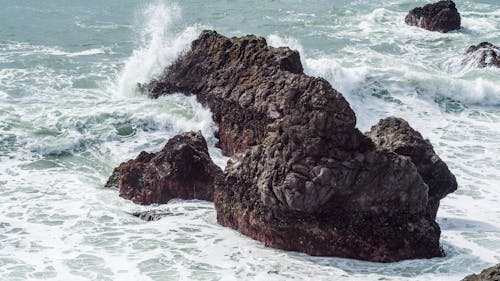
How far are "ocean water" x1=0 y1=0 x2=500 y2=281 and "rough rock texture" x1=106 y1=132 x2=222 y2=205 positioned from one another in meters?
0.25

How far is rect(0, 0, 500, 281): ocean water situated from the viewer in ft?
36.8

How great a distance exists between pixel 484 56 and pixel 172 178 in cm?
1503

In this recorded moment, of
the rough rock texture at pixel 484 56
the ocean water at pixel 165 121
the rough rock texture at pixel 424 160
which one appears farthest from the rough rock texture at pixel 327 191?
the rough rock texture at pixel 484 56

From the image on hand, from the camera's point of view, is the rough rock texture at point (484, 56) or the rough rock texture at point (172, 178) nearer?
the rough rock texture at point (172, 178)

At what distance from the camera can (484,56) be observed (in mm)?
24891

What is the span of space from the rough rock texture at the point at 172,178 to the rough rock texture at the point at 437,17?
20067 millimetres

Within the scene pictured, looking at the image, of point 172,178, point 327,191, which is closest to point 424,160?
point 327,191

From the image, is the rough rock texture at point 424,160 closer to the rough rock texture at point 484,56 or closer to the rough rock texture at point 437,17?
the rough rock texture at point 484,56

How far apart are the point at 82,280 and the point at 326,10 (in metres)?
28.1

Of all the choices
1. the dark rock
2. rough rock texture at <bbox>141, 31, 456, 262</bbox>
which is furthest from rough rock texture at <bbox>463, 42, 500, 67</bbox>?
the dark rock

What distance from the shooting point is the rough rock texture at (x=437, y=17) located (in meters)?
31.3

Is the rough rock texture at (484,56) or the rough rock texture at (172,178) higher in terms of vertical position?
the rough rock texture at (484,56)

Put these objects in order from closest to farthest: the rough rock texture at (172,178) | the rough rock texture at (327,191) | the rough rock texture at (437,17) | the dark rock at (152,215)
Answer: the rough rock texture at (327,191) → the dark rock at (152,215) → the rough rock texture at (172,178) → the rough rock texture at (437,17)

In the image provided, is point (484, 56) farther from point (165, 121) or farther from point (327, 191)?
point (327, 191)
